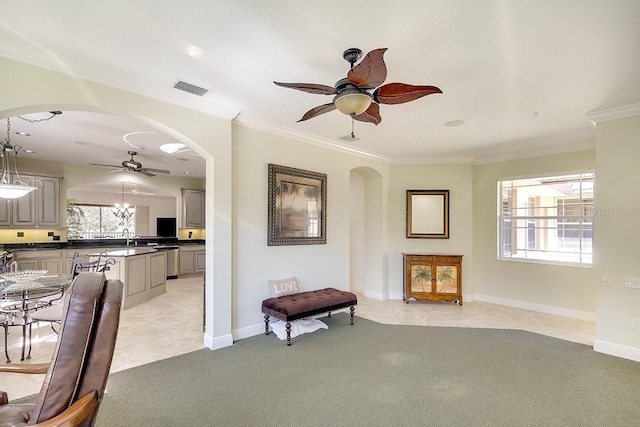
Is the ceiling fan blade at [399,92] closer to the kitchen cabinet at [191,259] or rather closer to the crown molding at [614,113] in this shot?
the crown molding at [614,113]

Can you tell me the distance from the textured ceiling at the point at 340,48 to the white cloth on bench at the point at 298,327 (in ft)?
9.07

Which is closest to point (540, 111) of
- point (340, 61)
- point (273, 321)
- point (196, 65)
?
point (340, 61)

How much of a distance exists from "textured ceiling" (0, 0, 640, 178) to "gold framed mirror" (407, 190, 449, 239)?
255 centimetres

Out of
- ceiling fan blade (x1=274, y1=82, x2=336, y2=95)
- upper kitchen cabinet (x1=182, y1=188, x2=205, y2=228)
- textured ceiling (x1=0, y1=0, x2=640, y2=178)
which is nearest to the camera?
textured ceiling (x1=0, y1=0, x2=640, y2=178)

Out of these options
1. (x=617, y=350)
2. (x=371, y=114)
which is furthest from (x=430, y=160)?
(x=617, y=350)

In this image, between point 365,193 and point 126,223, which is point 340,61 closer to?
point 365,193

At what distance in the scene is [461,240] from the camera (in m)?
6.05

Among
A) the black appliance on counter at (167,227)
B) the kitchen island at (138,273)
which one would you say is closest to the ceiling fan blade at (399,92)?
the kitchen island at (138,273)

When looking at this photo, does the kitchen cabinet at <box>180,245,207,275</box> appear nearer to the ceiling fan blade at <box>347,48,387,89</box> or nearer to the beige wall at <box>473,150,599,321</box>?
the beige wall at <box>473,150,599,321</box>

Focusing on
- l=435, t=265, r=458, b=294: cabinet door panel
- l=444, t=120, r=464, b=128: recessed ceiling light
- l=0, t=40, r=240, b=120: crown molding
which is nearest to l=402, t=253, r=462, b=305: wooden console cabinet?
l=435, t=265, r=458, b=294: cabinet door panel

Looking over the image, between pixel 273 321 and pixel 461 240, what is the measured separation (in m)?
4.04

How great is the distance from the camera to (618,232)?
352 cm

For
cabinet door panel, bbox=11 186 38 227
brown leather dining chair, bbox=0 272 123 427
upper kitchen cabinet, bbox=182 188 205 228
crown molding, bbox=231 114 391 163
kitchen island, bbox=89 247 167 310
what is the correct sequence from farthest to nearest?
1. upper kitchen cabinet, bbox=182 188 205 228
2. cabinet door panel, bbox=11 186 38 227
3. kitchen island, bbox=89 247 167 310
4. crown molding, bbox=231 114 391 163
5. brown leather dining chair, bbox=0 272 123 427

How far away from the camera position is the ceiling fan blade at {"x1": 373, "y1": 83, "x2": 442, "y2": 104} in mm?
A: 2182
